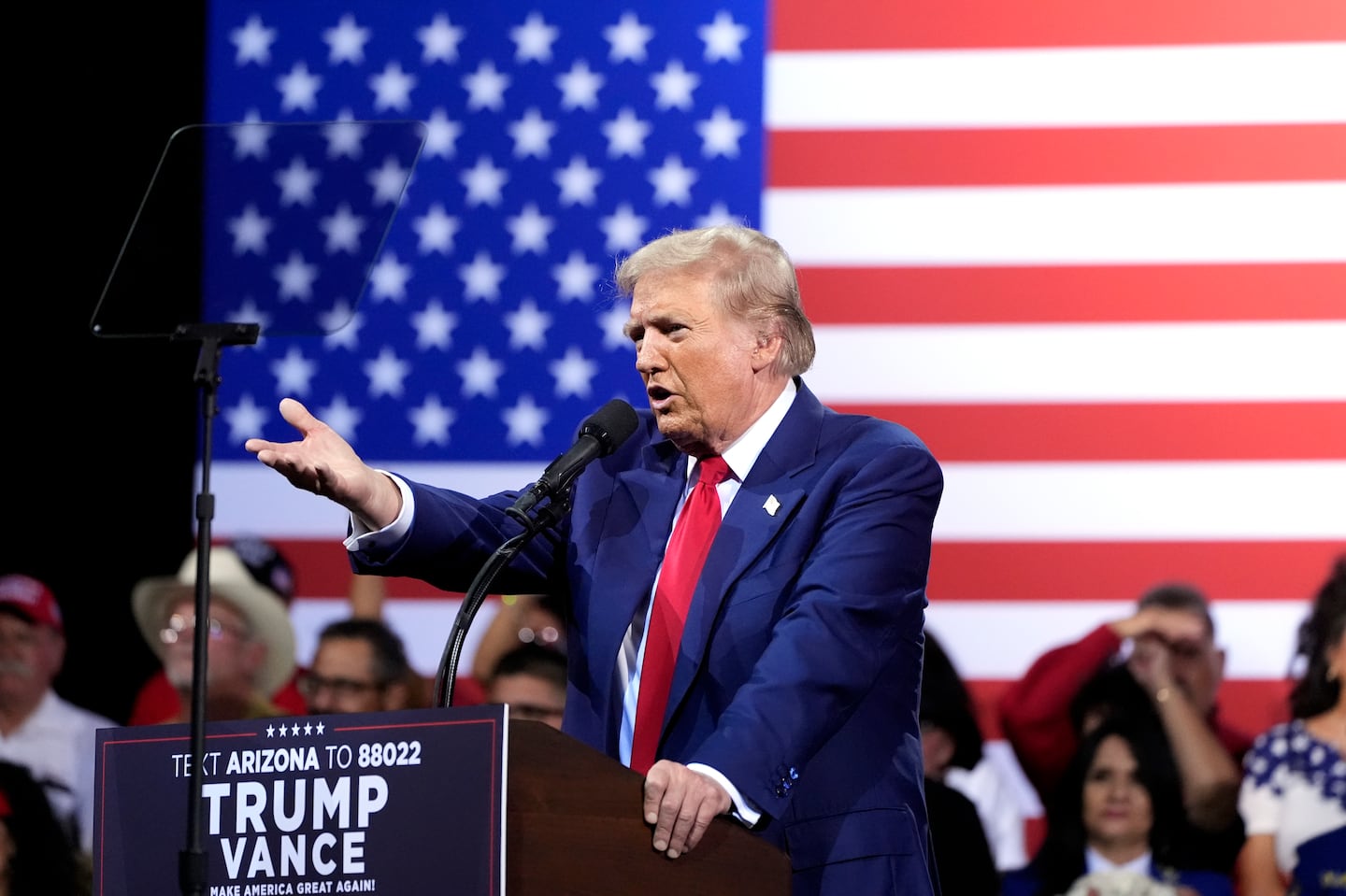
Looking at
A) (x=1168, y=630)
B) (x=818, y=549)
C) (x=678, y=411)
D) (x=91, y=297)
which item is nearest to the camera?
(x=818, y=549)

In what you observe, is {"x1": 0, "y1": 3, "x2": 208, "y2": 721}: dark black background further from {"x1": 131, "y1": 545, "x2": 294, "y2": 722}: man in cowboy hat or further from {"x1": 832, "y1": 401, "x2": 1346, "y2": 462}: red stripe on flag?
{"x1": 832, "y1": 401, "x2": 1346, "y2": 462}: red stripe on flag

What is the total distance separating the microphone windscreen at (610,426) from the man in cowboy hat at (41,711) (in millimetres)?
2675

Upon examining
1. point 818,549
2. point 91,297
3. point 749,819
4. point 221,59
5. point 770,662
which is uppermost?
point 221,59

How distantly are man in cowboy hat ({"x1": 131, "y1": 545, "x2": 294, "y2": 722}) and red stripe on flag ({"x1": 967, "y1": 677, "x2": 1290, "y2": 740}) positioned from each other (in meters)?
1.78

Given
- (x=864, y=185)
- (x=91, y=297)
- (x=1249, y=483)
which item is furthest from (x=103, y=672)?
(x=1249, y=483)

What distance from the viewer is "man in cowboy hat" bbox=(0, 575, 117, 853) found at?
13.4 feet

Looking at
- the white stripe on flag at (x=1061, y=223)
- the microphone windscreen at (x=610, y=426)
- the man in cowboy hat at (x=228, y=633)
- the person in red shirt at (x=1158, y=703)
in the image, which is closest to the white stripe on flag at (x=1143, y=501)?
the person in red shirt at (x=1158, y=703)

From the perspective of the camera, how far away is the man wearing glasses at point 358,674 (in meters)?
4.11

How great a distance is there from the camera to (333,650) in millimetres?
4191

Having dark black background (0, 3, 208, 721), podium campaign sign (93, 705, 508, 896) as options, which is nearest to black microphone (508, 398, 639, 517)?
podium campaign sign (93, 705, 508, 896)

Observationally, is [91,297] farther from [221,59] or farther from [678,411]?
[678,411]

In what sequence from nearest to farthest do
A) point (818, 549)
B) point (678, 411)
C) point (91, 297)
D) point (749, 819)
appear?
1. point (749, 819)
2. point (818, 549)
3. point (678, 411)
4. point (91, 297)

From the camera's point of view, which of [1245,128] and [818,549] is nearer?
[818,549]

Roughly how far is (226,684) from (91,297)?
1232mm
